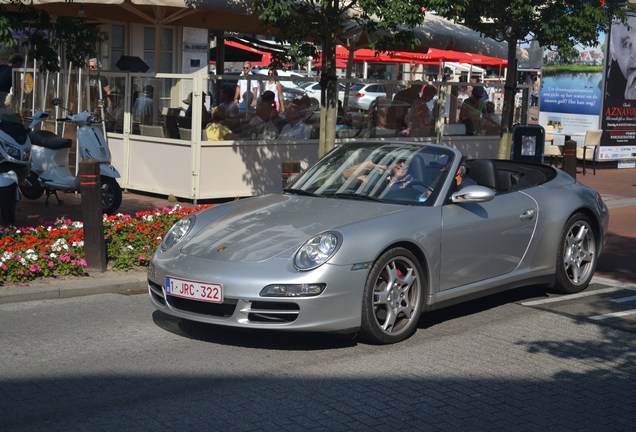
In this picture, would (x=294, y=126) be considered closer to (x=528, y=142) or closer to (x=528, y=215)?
(x=528, y=142)

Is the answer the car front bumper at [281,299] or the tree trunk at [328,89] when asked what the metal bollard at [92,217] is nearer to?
the car front bumper at [281,299]

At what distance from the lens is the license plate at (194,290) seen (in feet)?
22.0

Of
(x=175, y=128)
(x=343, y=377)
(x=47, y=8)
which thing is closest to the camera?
(x=343, y=377)

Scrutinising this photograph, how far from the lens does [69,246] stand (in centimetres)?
971

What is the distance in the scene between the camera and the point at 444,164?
805 cm

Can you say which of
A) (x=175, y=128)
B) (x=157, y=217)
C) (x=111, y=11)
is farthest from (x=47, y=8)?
(x=157, y=217)

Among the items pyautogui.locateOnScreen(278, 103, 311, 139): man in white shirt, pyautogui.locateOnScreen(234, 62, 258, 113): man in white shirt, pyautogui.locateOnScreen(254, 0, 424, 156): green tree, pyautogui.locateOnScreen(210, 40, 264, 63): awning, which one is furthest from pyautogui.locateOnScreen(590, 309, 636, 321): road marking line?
pyautogui.locateOnScreen(210, 40, 264, 63): awning

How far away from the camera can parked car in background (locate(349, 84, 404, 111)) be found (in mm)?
16750

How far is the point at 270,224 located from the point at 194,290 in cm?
85

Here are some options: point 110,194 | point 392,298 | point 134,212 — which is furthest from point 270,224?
point 134,212

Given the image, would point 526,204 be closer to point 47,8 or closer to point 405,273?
point 405,273

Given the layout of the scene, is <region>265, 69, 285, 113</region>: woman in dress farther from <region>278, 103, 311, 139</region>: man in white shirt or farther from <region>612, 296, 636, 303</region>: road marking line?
<region>612, 296, 636, 303</region>: road marking line

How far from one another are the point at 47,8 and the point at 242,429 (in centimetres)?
1350

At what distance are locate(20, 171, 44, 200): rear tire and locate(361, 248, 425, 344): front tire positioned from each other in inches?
317
